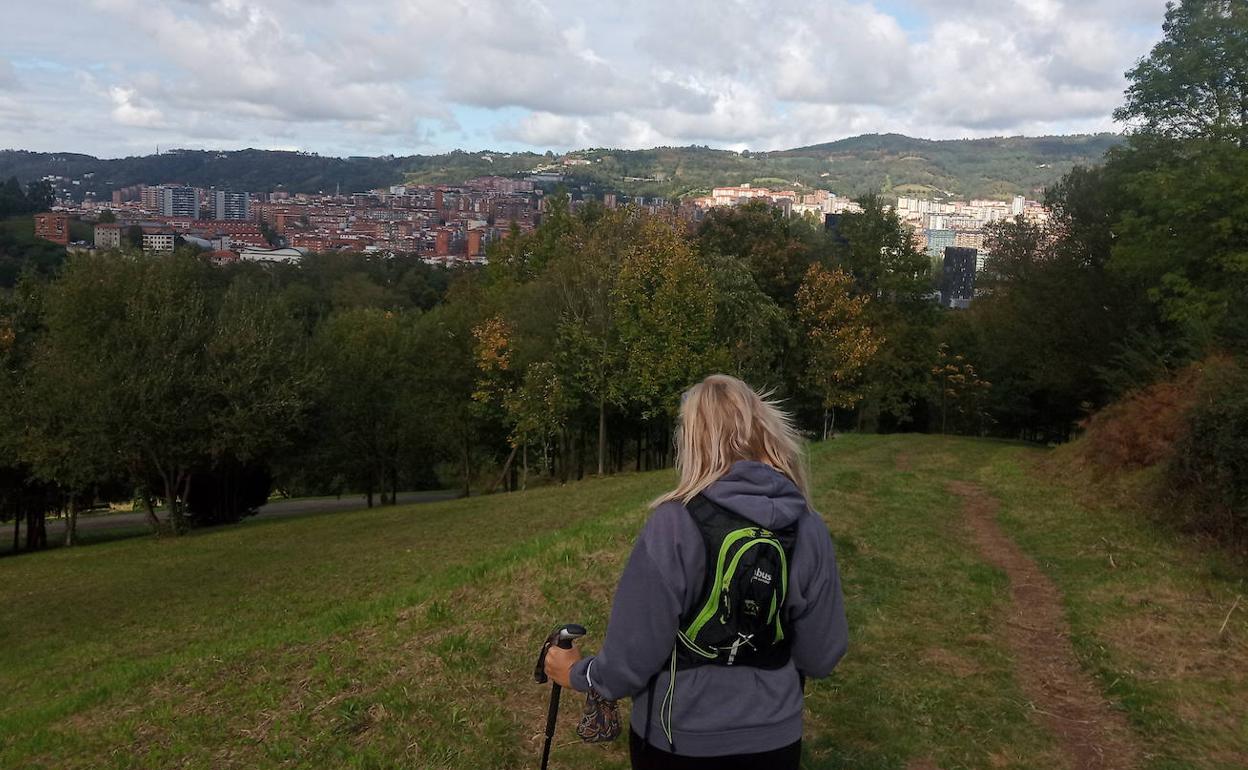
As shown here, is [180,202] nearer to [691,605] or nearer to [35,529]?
[35,529]

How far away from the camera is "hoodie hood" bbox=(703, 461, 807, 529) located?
8.80ft

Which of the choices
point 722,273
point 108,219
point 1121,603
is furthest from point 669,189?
point 1121,603

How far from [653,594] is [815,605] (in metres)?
0.54

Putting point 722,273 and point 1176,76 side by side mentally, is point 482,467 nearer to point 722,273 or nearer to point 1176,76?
point 722,273

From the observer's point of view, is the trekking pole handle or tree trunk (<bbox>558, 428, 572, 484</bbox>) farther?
tree trunk (<bbox>558, 428, 572, 484</bbox>)

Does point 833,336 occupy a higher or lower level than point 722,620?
lower

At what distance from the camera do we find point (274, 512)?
40.2 metres

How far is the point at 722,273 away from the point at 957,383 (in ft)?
51.6

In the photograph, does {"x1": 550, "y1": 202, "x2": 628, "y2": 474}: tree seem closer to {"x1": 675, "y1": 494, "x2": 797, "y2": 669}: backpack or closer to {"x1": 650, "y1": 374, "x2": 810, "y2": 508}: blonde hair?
{"x1": 650, "y1": 374, "x2": 810, "y2": 508}: blonde hair

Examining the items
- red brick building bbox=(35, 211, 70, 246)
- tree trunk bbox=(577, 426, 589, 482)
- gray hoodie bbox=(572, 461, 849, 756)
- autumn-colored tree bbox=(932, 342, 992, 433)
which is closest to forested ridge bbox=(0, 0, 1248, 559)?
tree trunk bbox=(577, 426, 589, 482)

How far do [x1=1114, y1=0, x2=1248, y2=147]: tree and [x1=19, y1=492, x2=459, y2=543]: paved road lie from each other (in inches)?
1194

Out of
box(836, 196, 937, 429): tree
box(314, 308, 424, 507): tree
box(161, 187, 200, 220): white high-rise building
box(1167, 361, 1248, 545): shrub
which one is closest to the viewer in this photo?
box(1167, 361, 1248, 545): shrub

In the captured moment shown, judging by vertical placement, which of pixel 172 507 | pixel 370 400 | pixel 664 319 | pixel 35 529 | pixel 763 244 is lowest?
pixel 35 529

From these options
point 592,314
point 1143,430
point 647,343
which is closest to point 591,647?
point 1143,430
